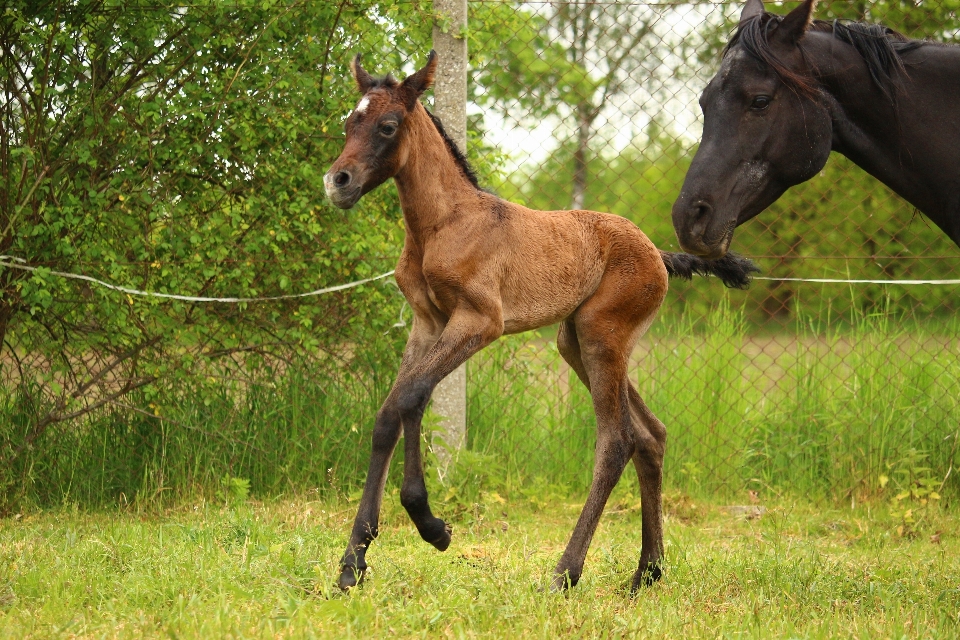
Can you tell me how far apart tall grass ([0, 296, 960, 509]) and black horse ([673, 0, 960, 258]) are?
7.84 feet

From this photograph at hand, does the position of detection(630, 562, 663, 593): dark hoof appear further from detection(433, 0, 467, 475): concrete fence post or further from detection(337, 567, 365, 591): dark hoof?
detection(433, 0, 467, 475): concrete fence post

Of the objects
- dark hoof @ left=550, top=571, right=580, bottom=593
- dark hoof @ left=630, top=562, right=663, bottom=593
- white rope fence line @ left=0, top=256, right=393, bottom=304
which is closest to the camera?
dark hoof @ left=550, top=571, right=580, bottom=593

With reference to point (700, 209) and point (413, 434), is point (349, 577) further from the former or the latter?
point (700, 209)

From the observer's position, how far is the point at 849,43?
373cm

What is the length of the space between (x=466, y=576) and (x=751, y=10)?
8.44 feet

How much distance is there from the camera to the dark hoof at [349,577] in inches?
135

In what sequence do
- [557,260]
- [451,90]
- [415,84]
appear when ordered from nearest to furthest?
1. [415,84]
2. [557,260]
3. [451,90]

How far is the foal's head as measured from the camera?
11.5 feet

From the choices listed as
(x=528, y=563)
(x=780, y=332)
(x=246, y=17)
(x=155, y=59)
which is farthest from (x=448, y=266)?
(x=780, y=332)

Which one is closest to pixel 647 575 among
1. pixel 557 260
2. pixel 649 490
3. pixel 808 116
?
pixel 649 490

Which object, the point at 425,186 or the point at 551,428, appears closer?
the point at 425,186

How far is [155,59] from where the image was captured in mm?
5465

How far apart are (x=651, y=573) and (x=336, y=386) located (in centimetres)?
262

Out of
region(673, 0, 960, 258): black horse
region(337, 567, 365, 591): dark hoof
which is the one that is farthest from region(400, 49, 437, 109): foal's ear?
region(337, 567, 365, 591): dark hoof
